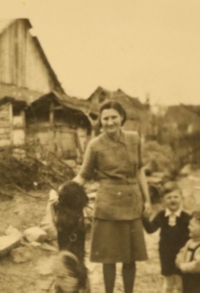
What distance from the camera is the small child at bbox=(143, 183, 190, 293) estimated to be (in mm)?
1721

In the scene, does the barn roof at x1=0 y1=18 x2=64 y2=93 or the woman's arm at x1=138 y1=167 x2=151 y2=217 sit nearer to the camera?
the woman's arm at x1=138 y1=167 x2=151 y2=217

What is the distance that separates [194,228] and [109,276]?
373 mm

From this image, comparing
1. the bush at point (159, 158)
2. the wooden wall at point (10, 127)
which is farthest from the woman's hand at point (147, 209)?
the wooden wall at point (10, 127)

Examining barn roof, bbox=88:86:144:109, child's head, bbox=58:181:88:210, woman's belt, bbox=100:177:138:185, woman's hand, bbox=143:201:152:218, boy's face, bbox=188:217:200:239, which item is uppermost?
barn roof, bbox=88:86:144:109

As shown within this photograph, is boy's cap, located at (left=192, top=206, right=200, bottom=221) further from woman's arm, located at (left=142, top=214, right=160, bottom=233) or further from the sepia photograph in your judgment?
woman's arm, located at (left=142, top=214, right=160, bottom=233)

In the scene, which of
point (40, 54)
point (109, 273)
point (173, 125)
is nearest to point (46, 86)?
point (40, 54)

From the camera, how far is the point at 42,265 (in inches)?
69.0

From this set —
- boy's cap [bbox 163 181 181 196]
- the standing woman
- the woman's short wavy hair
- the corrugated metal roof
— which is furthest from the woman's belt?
the corrugated metal roof

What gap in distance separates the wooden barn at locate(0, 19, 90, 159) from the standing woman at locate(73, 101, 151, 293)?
0.28 feet

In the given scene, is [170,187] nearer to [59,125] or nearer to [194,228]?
[194,228]

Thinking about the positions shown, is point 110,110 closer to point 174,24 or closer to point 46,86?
point 46,86

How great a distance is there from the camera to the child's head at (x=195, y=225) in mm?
1711

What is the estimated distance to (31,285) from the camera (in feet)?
5.75

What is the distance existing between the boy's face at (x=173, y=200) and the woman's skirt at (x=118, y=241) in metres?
0.13
